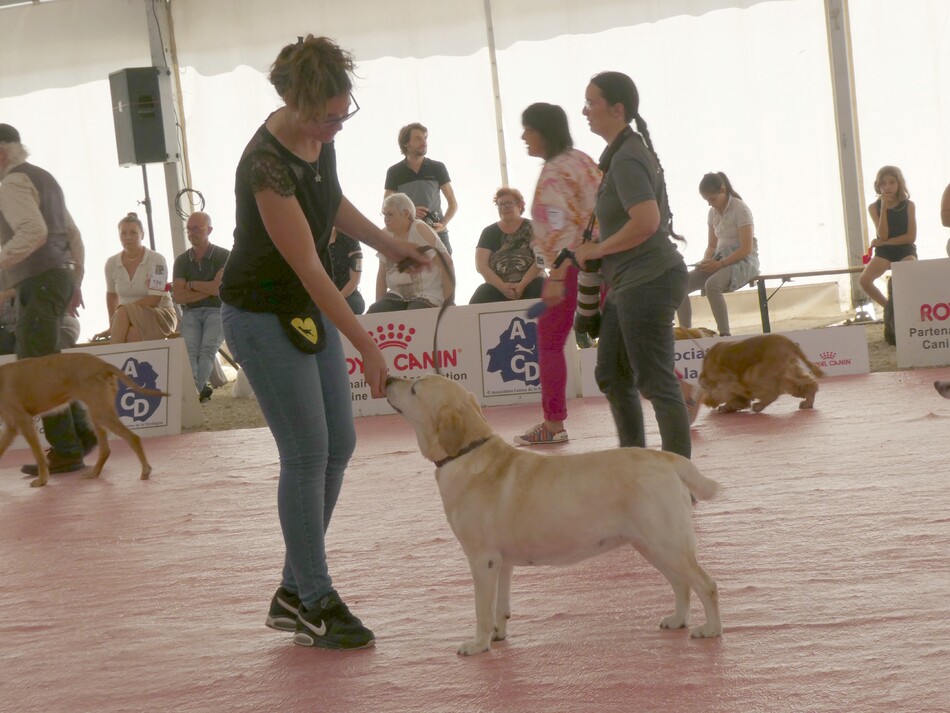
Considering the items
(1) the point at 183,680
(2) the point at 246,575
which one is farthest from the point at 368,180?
(1) the point at 183,680

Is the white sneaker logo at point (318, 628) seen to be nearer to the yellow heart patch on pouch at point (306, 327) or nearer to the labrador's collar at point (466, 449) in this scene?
the labrador's collar at point (466, 449)

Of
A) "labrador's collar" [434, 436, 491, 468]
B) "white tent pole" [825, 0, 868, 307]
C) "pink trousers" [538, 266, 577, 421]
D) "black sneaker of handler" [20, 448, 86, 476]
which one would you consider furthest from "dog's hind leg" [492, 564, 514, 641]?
"white tent pole" [825, 0, 868, 307]

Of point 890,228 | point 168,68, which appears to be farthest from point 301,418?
point 168,68

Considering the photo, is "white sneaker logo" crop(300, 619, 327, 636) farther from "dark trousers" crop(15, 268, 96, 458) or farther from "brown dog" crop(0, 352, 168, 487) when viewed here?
"dark trousers" crop(15, 268, 96, 458)

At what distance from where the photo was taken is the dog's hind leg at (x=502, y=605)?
2.94 m

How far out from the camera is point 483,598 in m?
2.80

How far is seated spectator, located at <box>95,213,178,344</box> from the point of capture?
967 cm

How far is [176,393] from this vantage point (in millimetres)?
8406

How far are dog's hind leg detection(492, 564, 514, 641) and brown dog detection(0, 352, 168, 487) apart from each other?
382 cm

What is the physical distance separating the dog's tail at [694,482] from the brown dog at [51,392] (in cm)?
422

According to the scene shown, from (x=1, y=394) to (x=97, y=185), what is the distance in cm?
832

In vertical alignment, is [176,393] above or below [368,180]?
below

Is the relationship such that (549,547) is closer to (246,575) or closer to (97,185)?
(246,575)

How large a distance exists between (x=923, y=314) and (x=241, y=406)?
5492 millimetres
